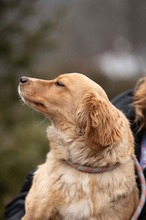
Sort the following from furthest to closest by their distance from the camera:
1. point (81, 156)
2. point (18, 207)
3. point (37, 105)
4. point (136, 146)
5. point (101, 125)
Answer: point (18, 207) → point (136, 146) → point (37, 105) → point (81, 156) → point (101, 125)

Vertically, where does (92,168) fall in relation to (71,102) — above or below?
below

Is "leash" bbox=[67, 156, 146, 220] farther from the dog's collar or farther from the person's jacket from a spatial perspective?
the person's jacket

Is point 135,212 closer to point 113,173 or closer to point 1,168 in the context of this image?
point 113,173

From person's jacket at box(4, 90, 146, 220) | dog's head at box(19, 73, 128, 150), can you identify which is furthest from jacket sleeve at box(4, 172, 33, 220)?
dog's head at box(19, 73, 128, 150)

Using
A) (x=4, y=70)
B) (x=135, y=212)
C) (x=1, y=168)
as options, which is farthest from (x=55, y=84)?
(x=4, y=70)

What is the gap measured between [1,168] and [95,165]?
3760 millimetres

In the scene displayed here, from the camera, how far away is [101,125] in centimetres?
328

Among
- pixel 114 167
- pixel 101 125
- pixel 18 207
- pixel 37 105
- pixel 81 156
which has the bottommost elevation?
pixel 18 207

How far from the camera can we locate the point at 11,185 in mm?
7078

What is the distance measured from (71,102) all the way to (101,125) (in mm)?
362

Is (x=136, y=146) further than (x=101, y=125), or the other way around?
(x=136, y=146)

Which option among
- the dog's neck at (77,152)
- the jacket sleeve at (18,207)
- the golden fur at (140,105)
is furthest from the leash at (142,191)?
the jacket sleeve at (18,207)

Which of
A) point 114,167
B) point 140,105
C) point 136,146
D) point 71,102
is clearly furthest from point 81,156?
point 140,105

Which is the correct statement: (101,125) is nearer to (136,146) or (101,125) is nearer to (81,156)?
(81,156)
